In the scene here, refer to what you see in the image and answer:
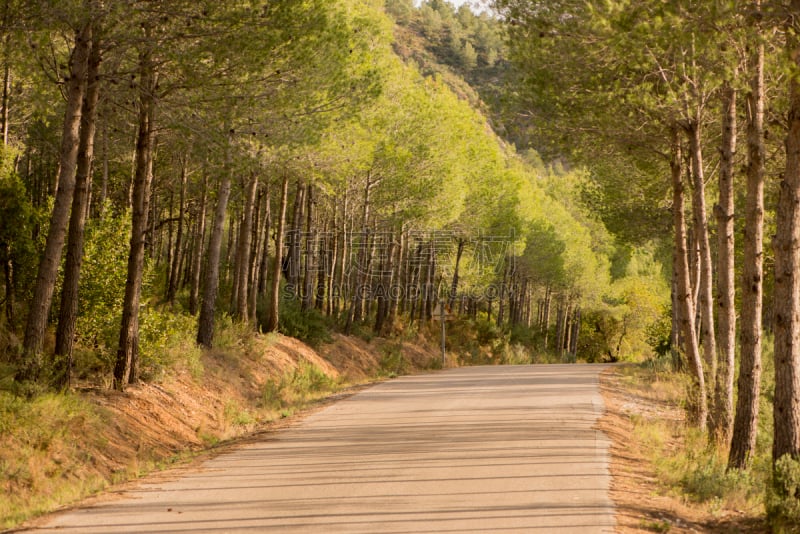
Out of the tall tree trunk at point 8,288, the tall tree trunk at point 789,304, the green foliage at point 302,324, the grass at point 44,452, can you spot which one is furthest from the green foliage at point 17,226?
the tall tree trunk at point 789,304

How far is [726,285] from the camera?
1591 centimetres

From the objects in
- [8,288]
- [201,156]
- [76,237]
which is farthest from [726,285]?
[8,288]

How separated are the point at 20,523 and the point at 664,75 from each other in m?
12.3

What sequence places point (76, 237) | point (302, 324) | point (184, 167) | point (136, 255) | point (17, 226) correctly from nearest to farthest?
point (76, 237), point (136, 255), point (17, 226), point (184, 167), point (302, 324)

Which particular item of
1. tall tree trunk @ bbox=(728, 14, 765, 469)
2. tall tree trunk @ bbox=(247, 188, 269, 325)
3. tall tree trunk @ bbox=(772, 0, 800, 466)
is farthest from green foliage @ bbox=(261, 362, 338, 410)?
tall tree trunk @ bbox=(772, 0, 800, 466)

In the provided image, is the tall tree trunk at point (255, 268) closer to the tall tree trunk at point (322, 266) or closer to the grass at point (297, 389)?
the grass at point (297, 389)

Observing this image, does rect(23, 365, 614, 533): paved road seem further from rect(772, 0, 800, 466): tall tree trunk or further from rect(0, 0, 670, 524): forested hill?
rect(772, 0, 800, 466): tall tree trunk

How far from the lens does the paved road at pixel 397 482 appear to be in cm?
859

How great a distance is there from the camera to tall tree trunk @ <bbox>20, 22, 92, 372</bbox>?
1300 centimetres

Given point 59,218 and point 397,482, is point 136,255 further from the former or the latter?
point 397,482

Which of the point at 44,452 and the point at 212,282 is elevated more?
the point at 212,282

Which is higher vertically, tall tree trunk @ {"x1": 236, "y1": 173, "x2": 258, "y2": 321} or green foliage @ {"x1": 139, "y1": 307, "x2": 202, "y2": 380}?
tall tree trunk @ {"x1": 236, "y1": 173, "x2": 258, "y2": 321}

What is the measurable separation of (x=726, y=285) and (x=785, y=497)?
7.12m

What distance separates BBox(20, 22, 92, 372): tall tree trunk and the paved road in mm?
3145
